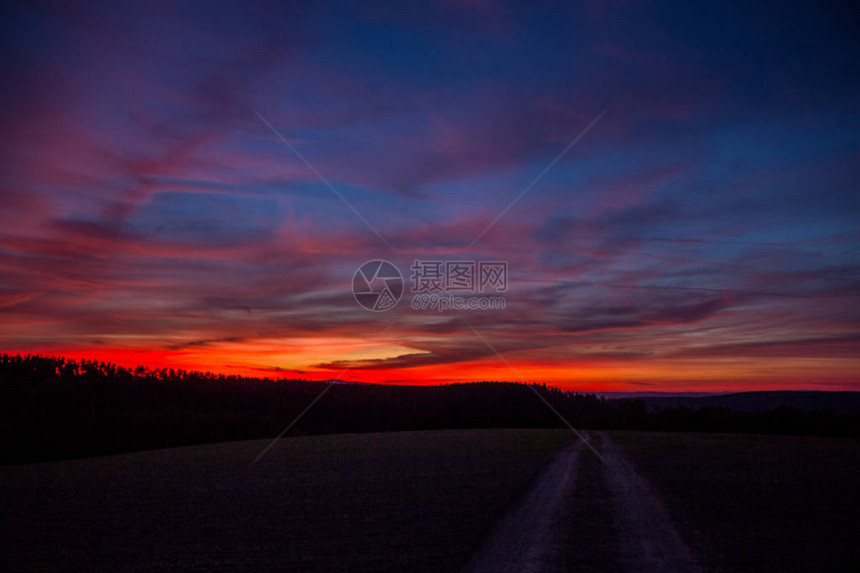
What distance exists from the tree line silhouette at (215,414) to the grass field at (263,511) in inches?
519

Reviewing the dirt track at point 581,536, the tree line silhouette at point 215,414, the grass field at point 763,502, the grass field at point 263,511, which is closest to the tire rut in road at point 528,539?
the dirt track at point 581,536

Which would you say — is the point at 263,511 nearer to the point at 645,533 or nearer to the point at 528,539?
the point at 528,539

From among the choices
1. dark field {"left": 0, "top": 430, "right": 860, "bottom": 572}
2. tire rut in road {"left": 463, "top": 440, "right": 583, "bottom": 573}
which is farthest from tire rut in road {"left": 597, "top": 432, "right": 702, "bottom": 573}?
tire rut in road {"left": 463, "top": 440, "right": 583, "bottom": 573}

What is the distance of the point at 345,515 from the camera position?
37.1 feet

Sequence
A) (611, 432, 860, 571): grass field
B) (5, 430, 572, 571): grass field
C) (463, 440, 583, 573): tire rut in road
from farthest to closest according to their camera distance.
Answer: (5, 430, 572, 571): grass field
(611, 432, 860, 571): grass field
(463, 440, 583, 573): tire rut in road

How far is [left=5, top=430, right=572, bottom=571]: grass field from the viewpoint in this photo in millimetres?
8555

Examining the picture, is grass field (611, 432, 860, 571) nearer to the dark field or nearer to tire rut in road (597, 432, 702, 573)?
the dark field

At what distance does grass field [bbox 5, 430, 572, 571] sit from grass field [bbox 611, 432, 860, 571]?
126 inches

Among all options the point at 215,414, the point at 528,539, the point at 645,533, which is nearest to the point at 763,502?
the point at 645,533

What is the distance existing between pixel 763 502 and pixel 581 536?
5.13m

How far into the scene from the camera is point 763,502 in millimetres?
11969

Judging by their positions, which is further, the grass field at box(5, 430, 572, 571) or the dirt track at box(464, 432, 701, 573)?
the grass field at box(5, 430, 572, 571)

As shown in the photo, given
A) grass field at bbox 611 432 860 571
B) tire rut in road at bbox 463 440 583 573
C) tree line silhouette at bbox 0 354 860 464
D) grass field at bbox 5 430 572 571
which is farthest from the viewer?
tree line silhouette at bbox 0 354 860 464

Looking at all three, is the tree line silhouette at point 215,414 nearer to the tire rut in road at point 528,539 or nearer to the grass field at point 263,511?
the grass field at point 263,511
